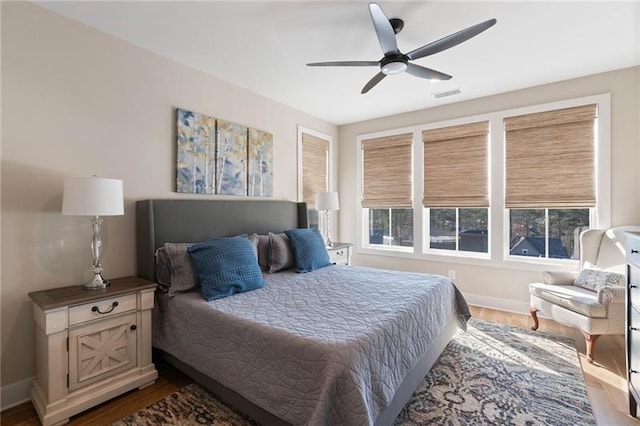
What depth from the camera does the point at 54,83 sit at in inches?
85.6

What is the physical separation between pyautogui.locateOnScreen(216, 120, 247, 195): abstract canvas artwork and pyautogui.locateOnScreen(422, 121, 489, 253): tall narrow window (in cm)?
263

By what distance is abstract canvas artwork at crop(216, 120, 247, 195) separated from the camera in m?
3.22

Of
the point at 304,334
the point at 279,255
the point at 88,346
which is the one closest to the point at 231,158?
the point at 279,255

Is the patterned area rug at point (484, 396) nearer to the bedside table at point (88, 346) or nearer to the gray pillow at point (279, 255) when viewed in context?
the bedside table at point (88, 346)

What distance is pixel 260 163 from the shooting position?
370cm

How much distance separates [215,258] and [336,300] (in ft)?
3.39

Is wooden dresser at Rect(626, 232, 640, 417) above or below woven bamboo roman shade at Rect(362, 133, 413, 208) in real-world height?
below

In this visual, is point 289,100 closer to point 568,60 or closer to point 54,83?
point 54,83

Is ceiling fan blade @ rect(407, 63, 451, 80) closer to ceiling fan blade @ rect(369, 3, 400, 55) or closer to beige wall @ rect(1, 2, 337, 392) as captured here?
ceiling fan blade @ rect(369, 3, 400, 55)

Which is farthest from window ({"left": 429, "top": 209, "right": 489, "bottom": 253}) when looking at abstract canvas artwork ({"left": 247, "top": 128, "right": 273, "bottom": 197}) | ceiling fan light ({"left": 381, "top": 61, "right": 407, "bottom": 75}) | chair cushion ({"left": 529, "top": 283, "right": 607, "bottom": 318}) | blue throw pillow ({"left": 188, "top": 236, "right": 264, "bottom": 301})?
blue throw pillow ({"left": 188, "top": 236, "right": 264, "bottom": 301})

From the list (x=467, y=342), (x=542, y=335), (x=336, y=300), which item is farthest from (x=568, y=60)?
(x=336, y=300)

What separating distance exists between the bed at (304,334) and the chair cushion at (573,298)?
87cm

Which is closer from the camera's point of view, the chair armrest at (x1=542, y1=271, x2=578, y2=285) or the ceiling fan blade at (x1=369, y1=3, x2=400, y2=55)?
the ceiling fan blade at (x1=369, y1=3, x2=400, y2=55)

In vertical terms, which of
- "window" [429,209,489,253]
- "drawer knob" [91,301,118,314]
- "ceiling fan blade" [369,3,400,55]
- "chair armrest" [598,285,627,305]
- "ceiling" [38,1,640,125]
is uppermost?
"ceiling" [38,1,640,125]
